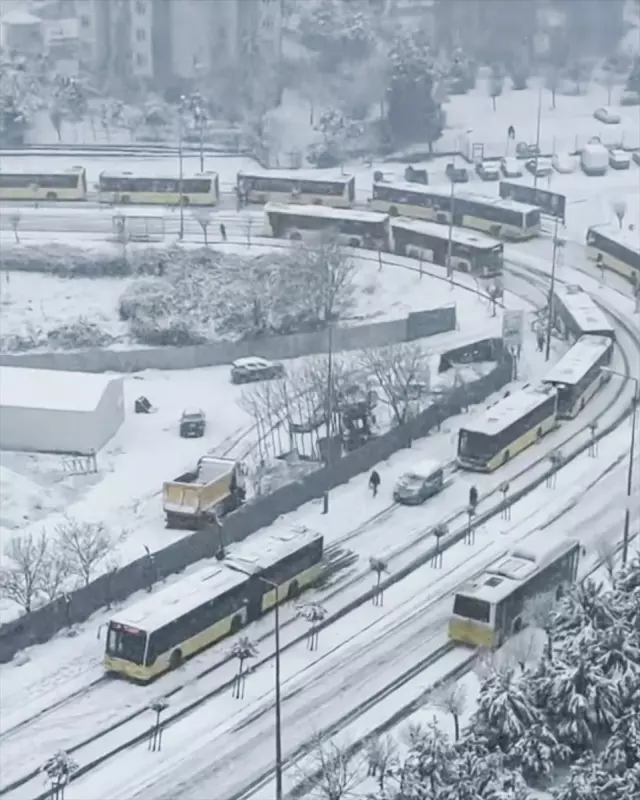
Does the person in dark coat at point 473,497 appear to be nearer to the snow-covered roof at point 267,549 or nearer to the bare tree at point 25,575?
the snow-covered roof at point 267,549

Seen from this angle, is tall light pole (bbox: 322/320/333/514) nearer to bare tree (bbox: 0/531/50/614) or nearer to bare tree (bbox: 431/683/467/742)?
bare tree (bbox: 0/531/50/614)

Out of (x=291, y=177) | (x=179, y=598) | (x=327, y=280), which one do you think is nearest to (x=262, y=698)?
(x=179, y=598)

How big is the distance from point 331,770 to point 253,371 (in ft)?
78.7

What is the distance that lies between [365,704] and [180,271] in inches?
1218

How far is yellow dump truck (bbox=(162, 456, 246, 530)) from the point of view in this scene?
37.2 m

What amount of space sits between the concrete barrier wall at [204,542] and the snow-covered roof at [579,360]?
2600mm

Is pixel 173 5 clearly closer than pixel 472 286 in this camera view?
No

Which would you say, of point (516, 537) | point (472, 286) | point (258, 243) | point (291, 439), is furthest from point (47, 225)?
point (516, 537)

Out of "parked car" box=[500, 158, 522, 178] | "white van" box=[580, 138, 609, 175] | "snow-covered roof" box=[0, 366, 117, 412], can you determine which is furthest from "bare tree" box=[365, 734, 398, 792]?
"white van" box=[580, 138, 609, 175]

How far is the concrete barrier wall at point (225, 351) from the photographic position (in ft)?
162

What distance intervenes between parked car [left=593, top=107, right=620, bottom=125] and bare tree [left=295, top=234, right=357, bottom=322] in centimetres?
3226

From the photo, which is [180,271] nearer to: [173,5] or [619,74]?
[173,5]

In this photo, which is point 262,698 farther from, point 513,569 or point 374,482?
point 374,482

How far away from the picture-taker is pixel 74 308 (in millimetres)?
55500
